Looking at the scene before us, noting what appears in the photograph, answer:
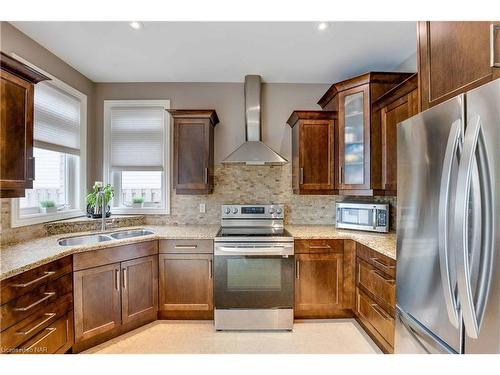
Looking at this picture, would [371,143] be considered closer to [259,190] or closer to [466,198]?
[259,190]

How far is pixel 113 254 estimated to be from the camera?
216cm

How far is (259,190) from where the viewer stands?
3.15 meters

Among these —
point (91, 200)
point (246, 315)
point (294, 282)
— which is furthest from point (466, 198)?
point (91, 200)

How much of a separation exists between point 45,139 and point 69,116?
453mm

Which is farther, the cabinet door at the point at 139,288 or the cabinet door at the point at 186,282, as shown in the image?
the cabinet door at the point at 186,282

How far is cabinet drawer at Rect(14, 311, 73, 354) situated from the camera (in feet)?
5.04

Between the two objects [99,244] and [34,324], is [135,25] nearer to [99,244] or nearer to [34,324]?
[99,244]

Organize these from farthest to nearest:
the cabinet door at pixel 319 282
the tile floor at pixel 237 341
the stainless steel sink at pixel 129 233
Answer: the stainless steel sink at pixel 129 233, the cabinet door at pixel 319 282, the tile floor at pixel 237 341

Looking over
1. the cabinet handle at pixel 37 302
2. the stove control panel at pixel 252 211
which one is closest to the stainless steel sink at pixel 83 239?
the cabinet handle at pixel 37 302

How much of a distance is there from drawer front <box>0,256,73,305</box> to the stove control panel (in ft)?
5.30

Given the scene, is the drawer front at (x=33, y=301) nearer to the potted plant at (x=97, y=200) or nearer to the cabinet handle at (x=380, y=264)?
the potted plant at (x=97, y=200)

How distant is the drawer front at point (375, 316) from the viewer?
6.06ft

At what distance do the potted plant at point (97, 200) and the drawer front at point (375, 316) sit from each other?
9.10ft
